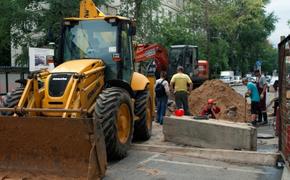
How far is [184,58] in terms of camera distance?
29.3m

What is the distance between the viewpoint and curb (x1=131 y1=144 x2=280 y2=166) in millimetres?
9492

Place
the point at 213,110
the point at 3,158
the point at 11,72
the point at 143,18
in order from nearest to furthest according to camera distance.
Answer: the point at 3,158, the point at 213,110, the point at 11,72, the point at 143,18

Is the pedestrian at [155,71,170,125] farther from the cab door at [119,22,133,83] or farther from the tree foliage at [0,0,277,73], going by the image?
the cab door at [119,22,133,83]

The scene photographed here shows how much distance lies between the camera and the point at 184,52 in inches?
1151

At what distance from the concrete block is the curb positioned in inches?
17.8

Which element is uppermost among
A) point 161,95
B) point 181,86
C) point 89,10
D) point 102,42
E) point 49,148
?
point 89,10

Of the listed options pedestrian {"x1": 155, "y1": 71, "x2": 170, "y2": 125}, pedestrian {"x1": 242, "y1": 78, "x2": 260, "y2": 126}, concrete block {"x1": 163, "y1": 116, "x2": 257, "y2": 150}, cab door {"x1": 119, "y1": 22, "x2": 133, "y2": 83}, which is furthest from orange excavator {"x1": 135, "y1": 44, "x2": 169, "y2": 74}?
concrete block {"x1": 163, "y1": 116, "x2": 257, "y2": 150}

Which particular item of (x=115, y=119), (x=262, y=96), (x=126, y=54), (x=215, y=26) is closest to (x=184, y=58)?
(x=262, y=96)

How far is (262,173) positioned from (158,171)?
1.85 m

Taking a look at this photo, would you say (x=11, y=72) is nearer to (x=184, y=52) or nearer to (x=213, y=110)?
(x=213, y=110)

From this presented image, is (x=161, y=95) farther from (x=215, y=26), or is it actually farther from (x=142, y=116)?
(x=215, y=26)

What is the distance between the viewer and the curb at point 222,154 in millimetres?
9492

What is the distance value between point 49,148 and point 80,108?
1.36 meters

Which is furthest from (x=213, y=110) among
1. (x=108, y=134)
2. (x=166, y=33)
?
(x=166, y=33)
